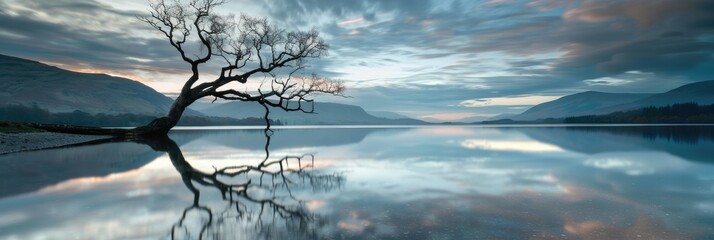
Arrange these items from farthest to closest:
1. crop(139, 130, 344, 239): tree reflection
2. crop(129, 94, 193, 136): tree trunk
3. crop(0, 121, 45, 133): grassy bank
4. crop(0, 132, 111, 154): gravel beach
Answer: crop(129, 94, 193, 136): tree trunk < crop(0, 121, 45, 133): grassy bank < crop(0, 132, 111, 154): gravel beach < crop(139, 130, 344, 239): tree reflection

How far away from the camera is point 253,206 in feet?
23.7

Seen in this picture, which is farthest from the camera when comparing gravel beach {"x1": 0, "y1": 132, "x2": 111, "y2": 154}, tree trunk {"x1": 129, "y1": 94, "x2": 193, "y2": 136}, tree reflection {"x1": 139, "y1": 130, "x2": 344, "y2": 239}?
tree trunk {"x1": 129, "y1": 94, "x2": 193, "y2": 136}

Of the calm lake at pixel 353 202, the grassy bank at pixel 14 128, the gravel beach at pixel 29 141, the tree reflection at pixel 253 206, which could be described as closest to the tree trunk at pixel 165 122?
the gravel beach at pixel 29 141

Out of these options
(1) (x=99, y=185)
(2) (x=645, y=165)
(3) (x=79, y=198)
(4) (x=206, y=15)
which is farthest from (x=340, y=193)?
(4) (x=206, y=15)

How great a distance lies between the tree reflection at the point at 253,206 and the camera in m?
5.58

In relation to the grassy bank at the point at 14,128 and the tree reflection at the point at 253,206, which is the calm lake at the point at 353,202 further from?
the grassy bank at the point at 14,128

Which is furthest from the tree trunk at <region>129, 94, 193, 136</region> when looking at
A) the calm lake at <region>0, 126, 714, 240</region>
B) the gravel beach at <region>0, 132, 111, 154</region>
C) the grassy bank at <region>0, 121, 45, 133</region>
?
the calm lake at <region>0, 126, 714, 240</region>

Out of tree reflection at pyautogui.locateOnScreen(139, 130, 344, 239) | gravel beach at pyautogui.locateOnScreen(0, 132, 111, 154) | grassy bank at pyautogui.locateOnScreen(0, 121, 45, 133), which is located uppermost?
grassy bank at pyautogui.locateOnScreen(0, 121, 45, 133)

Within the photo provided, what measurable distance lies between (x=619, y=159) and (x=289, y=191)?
49.4ft

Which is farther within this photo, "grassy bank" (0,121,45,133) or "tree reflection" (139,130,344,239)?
"grassy bank" (0,121,45,133)

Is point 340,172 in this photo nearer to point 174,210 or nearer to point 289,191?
point 289,191

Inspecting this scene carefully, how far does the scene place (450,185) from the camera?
979 cm

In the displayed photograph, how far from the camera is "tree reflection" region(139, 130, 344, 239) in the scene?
5582mm

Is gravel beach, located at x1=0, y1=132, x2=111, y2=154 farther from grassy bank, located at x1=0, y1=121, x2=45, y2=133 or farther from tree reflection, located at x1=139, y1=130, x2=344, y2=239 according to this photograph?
tree reflection, located at x1=139, y1=130, x2=344, y2=239
